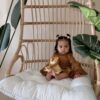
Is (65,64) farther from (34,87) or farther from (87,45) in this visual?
(87,45)

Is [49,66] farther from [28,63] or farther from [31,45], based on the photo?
[31,45]

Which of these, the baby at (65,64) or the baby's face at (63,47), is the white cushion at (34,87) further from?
the baby's face at (63,47)

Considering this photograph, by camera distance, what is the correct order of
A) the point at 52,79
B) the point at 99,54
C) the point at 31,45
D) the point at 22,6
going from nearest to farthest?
the point at 99,54 < the point at 52,79 < the point at 22,6 < the point at 31,45

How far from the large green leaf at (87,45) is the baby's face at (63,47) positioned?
1.32 feet

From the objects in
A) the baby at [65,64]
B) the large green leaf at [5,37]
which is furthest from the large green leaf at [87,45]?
the large green leaf at [5,37]

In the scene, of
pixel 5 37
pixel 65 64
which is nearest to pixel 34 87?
pixel 65 64

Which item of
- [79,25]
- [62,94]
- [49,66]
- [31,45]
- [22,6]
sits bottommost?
[62,94]

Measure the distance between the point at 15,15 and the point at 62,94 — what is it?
702mm

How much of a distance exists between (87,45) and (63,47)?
16.8 inches

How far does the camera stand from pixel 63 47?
1446 mm

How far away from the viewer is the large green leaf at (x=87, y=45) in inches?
39.8

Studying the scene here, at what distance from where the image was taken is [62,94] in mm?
1135

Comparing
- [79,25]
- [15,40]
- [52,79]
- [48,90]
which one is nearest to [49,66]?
[52,79]

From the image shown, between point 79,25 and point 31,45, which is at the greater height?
point 79,25
